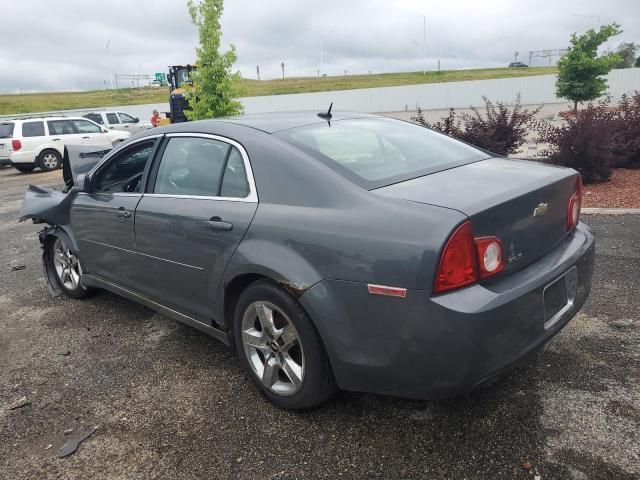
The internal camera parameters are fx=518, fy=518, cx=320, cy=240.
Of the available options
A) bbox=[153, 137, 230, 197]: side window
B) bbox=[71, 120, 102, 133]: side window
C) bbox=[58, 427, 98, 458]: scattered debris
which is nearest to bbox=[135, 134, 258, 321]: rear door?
bbox=[153, 137, 230, 197]: side window

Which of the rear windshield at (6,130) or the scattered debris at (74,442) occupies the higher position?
the rear windshield at (6,130)

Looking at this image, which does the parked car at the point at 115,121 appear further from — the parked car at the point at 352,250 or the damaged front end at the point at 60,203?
the parked car at the point at 352,250

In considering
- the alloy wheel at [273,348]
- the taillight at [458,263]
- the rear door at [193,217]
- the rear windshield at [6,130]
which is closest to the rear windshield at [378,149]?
the rear door at [193,217]

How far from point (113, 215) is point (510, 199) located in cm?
278

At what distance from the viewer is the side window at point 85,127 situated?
18078 mm

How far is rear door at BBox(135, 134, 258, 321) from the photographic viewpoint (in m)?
2.90

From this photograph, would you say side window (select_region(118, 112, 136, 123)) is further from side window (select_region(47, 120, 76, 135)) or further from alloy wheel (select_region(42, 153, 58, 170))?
alloy wheel (select_region(42, 153, 58, 170))

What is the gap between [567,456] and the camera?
2.33 meters

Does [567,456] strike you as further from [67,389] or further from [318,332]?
[67,389]

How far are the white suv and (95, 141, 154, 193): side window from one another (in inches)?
538

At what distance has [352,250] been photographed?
2.30 m

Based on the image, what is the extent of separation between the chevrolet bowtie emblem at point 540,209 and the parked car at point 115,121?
74.2 feet

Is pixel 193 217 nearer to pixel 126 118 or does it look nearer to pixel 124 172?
pixel 124 172

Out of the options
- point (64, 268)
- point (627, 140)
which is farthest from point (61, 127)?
point (627, 140)
